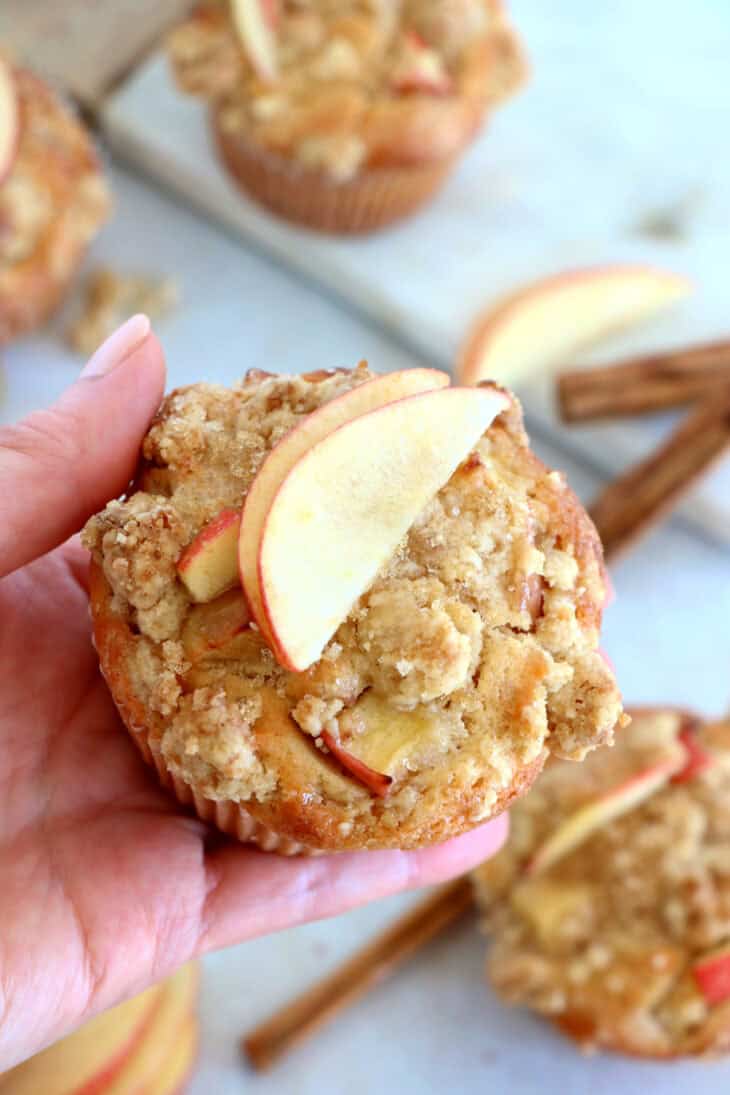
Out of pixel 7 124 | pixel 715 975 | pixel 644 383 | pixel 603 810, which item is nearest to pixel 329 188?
pixel 7 124

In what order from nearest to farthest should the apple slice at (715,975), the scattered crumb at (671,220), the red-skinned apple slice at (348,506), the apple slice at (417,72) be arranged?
the red-skinned apple slice at (348,506)
the apple slice at (715,975)
the apple slice at (417,72)
the scattered crumb at (671,220)

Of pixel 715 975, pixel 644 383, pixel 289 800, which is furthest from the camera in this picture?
pixel 644 383

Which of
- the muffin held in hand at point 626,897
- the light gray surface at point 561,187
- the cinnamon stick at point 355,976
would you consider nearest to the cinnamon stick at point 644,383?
the light gray surface at point 561,187

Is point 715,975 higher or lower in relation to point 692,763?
lower

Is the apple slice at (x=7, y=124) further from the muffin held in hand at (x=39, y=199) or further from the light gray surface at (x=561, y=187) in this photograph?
the light gray surface at (x=561, y=187)

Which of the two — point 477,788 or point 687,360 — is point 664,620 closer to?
point 687,360

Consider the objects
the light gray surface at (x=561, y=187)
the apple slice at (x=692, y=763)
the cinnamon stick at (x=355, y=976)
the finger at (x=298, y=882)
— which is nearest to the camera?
the finger at (x=298, y=882)

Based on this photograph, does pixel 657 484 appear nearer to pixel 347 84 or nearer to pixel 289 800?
pixel 347 84

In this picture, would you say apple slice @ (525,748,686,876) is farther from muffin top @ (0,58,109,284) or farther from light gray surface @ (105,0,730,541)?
muffin top @ (0,58,109,284)
